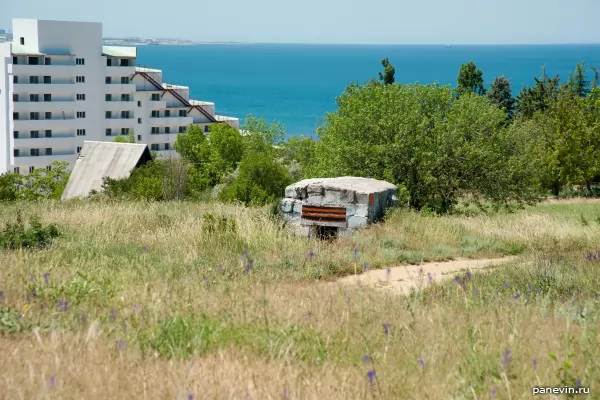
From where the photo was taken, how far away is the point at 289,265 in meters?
11.4

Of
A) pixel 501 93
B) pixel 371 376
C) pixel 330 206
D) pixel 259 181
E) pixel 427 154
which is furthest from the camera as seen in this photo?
pixel 501 93

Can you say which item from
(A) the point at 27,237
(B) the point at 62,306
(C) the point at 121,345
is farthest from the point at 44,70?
(C) the point at 121,345

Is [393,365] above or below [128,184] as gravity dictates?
above

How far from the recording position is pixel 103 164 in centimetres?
3659

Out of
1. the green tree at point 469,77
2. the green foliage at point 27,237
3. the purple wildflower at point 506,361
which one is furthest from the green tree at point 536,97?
the purple wildflower at point 506,361

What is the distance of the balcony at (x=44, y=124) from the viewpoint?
113m

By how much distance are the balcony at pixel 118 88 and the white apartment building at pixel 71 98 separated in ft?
0.49

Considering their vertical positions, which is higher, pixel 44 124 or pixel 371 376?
pixel 371 376

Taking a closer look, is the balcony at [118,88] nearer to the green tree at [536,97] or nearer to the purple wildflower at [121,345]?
the green tree at [536,97]

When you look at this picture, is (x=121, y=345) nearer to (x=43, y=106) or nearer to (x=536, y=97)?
(x=536, y=97)

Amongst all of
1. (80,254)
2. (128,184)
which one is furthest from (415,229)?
(128,184)

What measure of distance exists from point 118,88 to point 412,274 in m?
117

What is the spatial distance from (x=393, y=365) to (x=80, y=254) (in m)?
6.33

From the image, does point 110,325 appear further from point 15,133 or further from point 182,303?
point 15,133
